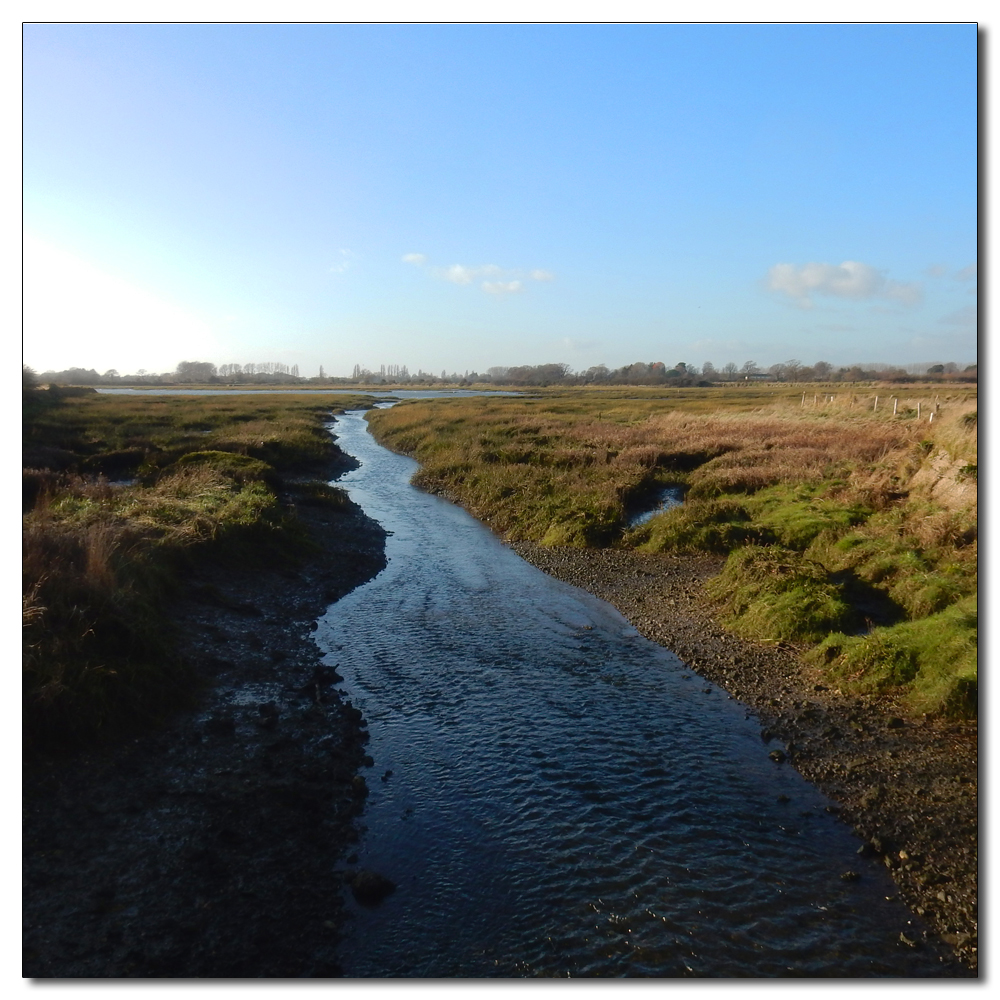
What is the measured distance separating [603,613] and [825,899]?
11.2 meters

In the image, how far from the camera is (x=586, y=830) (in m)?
9.55

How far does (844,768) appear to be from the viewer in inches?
431

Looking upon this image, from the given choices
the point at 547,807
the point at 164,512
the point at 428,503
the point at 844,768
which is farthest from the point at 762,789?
the point at 428,503

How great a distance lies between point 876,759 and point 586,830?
16.9ft

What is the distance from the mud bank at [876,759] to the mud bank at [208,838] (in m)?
7.14

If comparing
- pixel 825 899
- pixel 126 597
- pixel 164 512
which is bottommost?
pixel 825 899

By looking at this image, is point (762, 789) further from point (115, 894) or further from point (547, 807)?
point (115, 894)

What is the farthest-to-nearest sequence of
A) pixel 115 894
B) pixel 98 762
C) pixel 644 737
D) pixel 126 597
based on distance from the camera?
1. pixel 126 597
2. pixel 644 737
3. pixel 98 762
4. pixel 115 894

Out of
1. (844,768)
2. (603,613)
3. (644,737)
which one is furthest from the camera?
(603,613)

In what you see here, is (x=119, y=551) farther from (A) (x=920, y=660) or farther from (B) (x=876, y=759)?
(A) (x=920, y=660)

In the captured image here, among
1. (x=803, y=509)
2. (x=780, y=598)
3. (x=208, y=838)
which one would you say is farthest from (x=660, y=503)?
(x=208, y=838)

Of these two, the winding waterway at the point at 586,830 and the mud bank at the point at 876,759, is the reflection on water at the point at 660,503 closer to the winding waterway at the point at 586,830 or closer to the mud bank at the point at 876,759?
the mud bank at the point at 876,759

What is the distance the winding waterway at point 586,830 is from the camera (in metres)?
7.50

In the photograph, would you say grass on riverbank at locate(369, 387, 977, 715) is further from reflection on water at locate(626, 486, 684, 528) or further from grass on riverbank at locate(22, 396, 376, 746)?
grass on riverbank at locate(22, 396, 376, 746)
